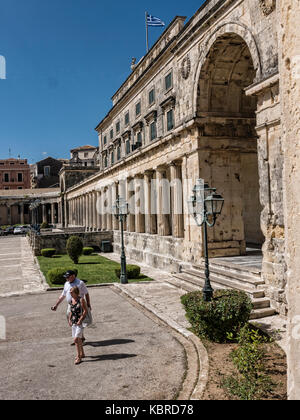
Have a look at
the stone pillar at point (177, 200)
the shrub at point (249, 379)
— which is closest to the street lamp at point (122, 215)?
the stone pillar at point (177, 200)

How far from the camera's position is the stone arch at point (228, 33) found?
11.0 m

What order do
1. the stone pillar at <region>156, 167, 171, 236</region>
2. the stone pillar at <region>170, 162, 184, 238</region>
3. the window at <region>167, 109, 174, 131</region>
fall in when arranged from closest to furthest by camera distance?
the stone pillar at <region>170, 162, 184, 238</region> → the window at <region>167, 109, 174, 131</region> → the stone pillar at <region>156, 167, 171, 236</region>

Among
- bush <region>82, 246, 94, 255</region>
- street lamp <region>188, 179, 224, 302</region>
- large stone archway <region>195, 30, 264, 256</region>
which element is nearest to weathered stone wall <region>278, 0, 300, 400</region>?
street lamp <region>188, 179, 224, 302</region>

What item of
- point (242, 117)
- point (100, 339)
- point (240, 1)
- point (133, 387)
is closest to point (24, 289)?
point (100, 339)

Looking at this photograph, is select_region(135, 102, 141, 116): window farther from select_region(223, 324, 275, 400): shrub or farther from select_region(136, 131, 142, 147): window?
select_region(223, 324, 275, 400): shrub

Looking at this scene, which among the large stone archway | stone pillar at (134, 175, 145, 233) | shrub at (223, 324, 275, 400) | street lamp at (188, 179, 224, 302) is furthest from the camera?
stone pillar at (134, 175, 145, 233)

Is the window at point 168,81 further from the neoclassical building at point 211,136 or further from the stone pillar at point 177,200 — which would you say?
the stone pillar at point 177,200

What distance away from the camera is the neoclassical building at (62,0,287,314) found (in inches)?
414

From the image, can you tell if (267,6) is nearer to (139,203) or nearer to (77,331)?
(77,331)

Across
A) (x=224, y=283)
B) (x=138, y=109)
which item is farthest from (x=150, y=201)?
(x=224, y=283)

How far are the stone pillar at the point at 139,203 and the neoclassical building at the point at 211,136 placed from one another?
0.07 m

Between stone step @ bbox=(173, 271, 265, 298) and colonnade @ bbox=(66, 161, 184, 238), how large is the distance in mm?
3719

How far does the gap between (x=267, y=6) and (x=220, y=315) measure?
28.6 feet

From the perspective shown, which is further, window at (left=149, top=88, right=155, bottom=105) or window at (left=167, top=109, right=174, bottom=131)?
window at (left=149, top=88, right=155, bottom=105)
